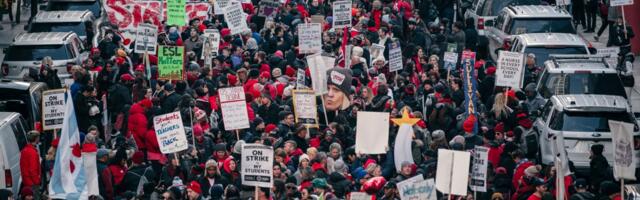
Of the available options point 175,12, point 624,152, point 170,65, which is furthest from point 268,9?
point 624,152

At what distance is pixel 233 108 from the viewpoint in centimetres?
2670

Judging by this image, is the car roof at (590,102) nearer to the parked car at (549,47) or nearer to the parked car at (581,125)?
the parked car at (581,125)

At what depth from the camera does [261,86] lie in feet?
96.1

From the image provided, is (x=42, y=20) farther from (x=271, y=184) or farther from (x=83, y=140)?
(x=271, y=184)

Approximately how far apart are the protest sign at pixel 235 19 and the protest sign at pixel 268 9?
3.07m

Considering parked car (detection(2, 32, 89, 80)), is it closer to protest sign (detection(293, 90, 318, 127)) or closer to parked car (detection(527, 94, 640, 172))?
protest sign (detection(293, 90, 318, 127))

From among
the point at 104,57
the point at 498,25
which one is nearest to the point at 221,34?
the point at 104,57

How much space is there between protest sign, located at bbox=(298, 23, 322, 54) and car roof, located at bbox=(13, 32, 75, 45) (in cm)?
450

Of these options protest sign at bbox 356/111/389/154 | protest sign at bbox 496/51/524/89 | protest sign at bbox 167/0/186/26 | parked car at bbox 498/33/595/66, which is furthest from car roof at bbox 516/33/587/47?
protest sign at bbox 356/111/389/154

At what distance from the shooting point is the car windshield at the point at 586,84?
29281 millimetres

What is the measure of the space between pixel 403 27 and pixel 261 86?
31.3 feet

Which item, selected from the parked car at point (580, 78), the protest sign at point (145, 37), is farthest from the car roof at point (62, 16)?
the parked car at point (580, 78)

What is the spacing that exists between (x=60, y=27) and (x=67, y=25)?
151 millimetres

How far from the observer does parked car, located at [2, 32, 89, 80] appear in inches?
1362
